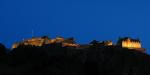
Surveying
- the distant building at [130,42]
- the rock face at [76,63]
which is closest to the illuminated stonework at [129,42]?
the distant building at [130,42]

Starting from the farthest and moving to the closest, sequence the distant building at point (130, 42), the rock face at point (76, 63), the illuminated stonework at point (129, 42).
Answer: the illuminated stonework at point (129, 42)
the distant building at point (130, 42)
the rock face at point (76, 63)

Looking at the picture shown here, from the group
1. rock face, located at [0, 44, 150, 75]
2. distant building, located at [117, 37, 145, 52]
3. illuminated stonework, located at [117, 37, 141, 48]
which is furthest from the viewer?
illuminated stonework, located at [117, 37, 141, 48]

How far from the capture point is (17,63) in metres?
82.2

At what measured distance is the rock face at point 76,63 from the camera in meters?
76.9

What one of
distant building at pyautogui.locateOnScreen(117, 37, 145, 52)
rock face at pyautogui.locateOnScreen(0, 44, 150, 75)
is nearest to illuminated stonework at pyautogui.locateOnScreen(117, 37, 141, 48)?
distant building at pyautogui.locateOnScreen(117, 37, 145, 52)

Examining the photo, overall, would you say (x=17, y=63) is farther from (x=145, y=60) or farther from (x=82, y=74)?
(x=145, y=60)

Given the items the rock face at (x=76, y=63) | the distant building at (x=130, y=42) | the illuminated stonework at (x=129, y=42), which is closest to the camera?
the rock face at (x=76, y=63)

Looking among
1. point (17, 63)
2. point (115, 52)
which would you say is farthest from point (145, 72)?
point (17, 63)

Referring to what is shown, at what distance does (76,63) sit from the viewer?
3164 inches

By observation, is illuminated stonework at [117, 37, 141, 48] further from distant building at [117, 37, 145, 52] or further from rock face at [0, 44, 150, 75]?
rock face at [0, 44, 150, 75]

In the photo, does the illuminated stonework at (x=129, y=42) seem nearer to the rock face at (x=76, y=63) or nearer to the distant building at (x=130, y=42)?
the distant building at (x=130, y=42)

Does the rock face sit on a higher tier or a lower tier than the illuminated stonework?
lower

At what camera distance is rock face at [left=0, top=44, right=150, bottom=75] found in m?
76.9

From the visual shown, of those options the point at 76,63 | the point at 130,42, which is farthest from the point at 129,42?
the point at 76,63
